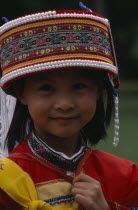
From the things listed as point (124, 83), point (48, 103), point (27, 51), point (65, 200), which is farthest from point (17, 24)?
point (124, 83)

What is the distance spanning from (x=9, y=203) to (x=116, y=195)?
44 centimetres

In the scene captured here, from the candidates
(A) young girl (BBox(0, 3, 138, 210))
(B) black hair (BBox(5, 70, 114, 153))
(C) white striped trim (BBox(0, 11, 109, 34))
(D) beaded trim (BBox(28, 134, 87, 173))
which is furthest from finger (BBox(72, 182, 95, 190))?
(C) white striped trim (BBox(0, 11, 109, 34))

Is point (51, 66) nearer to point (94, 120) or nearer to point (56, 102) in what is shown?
point (56, 102)

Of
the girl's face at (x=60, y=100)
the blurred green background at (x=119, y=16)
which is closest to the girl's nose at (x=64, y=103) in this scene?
the girl's face at (x=60, y=100)

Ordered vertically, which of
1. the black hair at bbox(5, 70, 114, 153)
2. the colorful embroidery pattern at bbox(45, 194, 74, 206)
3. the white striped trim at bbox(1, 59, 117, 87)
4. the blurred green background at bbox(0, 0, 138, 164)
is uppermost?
the blurred green background at bbox(0, 0, 138, 164)

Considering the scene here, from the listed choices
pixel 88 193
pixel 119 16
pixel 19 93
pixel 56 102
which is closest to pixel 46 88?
pixel 56 102

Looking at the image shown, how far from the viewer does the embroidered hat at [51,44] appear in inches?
81.4

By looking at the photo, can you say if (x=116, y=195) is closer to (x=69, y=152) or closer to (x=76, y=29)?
(x=69, y=152)

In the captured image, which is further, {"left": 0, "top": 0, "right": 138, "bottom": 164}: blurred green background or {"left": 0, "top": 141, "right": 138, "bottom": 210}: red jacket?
{"left": 0, "top": 0, "right": 138, "bottom": 164}: blurred green background

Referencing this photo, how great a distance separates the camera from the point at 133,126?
8.73 meters

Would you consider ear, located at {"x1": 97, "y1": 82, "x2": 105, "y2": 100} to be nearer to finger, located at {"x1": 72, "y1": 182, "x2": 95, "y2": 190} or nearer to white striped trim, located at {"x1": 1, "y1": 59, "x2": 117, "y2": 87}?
white striped trim, located at {"x1": 1, "y1": 59, "x2": 117, "y2": 87}

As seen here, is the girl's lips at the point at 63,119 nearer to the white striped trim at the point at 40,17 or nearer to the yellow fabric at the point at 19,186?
the yellow fabric at the point at 19,186

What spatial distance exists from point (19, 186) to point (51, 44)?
50 centimetres

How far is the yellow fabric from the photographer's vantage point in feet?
6.60
